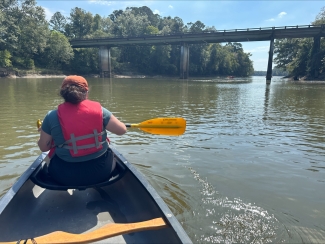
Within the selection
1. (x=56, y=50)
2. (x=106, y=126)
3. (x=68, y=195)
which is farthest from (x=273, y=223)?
(x=56, y=50)

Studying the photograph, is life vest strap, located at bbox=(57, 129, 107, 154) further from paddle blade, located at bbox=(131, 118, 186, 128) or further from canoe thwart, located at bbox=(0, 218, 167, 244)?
paddle blade, located at bbox=(131, 118, 186, 128)

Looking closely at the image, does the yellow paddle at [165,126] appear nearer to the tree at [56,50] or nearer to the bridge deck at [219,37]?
the bridge deck at [219,37]

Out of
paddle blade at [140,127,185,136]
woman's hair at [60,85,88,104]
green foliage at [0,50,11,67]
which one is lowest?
paddle blade at [140,127,185,136]

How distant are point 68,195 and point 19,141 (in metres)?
4.51

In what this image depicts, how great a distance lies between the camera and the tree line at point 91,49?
185 feet

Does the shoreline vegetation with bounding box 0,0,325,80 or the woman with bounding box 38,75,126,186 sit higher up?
the shoreline vegetation with bounding box 0,0,325,80

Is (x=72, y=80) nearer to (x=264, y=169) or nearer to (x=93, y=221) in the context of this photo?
(x=93, y=221)

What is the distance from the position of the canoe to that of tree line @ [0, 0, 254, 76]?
177 ft

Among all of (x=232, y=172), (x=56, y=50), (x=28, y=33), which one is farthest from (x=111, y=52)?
(x=232, y=172)

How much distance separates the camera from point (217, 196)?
15.0 feet

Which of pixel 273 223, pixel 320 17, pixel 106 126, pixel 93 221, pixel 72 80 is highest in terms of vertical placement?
pixel 320 17

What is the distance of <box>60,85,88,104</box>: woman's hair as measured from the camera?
3.05m

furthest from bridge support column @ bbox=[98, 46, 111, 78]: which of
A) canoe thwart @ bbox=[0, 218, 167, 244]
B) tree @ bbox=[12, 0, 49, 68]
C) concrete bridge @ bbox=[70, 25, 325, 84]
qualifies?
canoe thwart @ bbox=[0, 218, 167, 244]

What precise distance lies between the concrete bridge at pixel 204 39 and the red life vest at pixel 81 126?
50.3 metres
